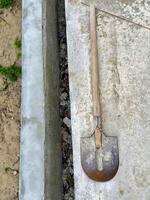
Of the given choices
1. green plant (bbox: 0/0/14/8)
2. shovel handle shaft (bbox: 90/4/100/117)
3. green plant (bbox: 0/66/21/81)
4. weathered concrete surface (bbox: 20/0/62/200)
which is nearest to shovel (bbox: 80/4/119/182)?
shovel handle shaft (bbox: 90/4/100/117)

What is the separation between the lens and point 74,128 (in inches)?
143

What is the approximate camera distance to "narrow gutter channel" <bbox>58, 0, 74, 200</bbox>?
411 cm

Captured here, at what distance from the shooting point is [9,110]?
4.16 metres

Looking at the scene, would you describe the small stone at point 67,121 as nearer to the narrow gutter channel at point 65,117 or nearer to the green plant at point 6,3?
the narrow gutter channel at point 65,117

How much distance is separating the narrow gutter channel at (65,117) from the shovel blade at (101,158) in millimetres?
595

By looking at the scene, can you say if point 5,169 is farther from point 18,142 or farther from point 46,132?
point 46,132

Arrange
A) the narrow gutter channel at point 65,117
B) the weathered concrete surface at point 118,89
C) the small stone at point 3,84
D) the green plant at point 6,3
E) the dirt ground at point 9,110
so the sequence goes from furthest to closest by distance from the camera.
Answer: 1. the green plant at point 6,3
2. the small stone at point 3,84
3. the narrow gutter channel at point 65,117
4. the dirt ground at point 9,110
5. the weathered concrete surface at point 118,89

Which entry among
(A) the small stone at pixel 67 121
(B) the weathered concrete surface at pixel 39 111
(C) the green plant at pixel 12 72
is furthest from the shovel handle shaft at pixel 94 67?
(C) the green plant at pixel 12 72

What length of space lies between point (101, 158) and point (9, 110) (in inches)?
39.2

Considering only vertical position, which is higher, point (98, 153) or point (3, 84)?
point (3, 84)

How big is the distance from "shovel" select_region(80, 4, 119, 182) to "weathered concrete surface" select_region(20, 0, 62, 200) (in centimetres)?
30

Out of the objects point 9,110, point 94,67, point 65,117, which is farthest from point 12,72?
point 94,67

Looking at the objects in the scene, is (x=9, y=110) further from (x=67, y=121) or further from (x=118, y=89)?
(x=118, y=89)

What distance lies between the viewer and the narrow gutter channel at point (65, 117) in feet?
13.5
